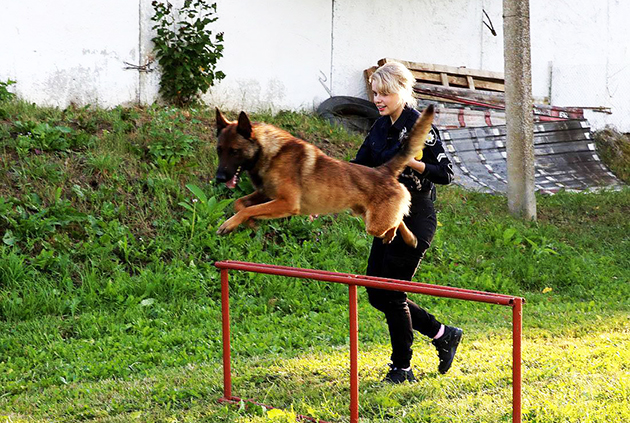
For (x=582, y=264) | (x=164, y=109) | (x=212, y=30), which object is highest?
(x=212, y=30)

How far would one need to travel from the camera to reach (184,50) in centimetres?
1031

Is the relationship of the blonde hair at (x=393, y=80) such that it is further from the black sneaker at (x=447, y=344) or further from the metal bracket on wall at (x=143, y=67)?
the metal bracket on wall at (x=143, y=67)

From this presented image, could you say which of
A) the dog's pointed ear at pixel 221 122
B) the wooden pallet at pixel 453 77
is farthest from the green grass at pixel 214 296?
the wooden pallet at pixel 453 77

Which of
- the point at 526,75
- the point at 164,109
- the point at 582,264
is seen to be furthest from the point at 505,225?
the point at 164,109

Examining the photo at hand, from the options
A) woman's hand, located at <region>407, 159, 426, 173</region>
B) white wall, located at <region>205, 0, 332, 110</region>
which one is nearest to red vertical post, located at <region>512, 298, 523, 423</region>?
woman's hand, located at <region>407, 159, 426, 173</region>

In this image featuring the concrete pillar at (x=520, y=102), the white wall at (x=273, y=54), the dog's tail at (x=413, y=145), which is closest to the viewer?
the dog's tail at (x=413, y=145)

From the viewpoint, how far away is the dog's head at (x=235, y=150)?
315cm

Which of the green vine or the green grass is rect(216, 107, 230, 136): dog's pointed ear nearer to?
the green grass

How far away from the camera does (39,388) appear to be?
5477mm

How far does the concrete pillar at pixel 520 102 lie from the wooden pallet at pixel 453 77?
8.16 feet

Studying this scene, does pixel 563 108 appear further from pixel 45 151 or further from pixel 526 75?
pixel 45 151

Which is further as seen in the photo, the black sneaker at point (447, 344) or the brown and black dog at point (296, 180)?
the black sneaker at point (447, 344)

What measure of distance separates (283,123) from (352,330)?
6815mm

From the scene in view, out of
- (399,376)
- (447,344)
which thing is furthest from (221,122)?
(447,344)
